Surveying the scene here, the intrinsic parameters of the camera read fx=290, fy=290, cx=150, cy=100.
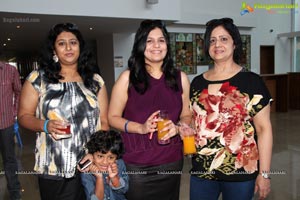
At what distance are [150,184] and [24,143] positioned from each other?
17.5 feet

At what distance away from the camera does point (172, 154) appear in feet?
5.95

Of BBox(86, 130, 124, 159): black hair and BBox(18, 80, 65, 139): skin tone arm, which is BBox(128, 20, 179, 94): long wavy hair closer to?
BBox(86, 130, 124, 159): black hair

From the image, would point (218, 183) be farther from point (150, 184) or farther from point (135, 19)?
point (135, 19)

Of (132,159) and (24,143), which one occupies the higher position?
(132,159)

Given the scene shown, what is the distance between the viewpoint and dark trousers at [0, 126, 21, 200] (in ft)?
10.8

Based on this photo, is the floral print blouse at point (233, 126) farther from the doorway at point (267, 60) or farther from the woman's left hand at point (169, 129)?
the doorway at point (267, 60)

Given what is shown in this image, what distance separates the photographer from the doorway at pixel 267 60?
14375 millimetres

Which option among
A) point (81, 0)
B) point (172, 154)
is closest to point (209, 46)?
point (172, 154)

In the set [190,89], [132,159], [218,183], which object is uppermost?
[190,89]

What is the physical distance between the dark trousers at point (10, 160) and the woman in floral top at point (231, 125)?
7.94 ft

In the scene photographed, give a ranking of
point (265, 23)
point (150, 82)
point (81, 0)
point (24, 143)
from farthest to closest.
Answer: point (265, 23) < point (81, 0) < point (24, 143) < point (150, 82)

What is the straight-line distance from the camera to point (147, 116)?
5.83 feet

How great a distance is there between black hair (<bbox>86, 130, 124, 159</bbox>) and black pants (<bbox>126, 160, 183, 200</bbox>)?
150 mm

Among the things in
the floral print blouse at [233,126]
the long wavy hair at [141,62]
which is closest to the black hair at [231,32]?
the floral print blouse at [233,126]
